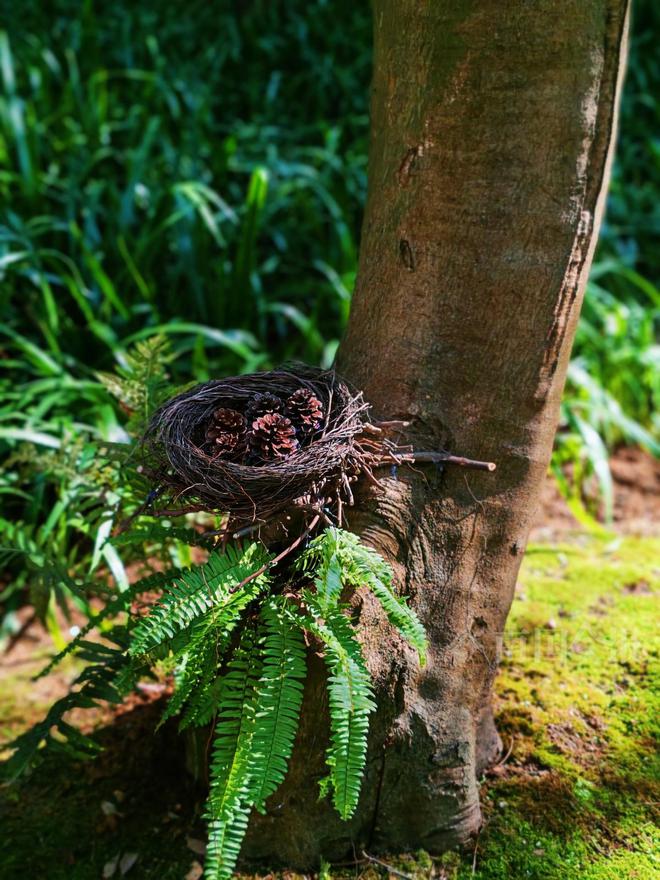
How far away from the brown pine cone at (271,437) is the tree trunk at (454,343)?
0.76ft

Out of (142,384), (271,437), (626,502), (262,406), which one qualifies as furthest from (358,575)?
(626,502)

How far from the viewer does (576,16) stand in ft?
4.74

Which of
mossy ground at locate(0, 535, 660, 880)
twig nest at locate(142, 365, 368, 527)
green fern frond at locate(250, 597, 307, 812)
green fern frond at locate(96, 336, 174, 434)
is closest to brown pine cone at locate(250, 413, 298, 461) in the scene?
twig nest at locate(142, 365, 368, 527)

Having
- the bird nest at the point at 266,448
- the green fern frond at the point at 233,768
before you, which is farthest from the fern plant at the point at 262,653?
the bird nest at the point at 266,448

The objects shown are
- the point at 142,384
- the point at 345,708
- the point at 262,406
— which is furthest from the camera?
the point at 142,384

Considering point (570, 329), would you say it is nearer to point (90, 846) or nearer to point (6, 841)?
point (90, 846)

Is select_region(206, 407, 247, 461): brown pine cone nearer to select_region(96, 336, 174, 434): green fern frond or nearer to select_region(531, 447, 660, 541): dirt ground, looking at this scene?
select_region(96, 336, 174, 434): green fern frond

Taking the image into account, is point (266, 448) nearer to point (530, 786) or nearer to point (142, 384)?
point (142, 384)

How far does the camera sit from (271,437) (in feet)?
5.32

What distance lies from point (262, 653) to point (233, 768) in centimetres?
22

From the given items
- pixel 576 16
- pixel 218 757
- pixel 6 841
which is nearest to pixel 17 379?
pixel 6 841

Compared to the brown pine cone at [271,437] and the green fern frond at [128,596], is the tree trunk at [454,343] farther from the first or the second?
the green fern frond at [128,596]

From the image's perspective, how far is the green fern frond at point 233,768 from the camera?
1350 millimetres

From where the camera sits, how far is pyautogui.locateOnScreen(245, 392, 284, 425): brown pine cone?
1.71m
